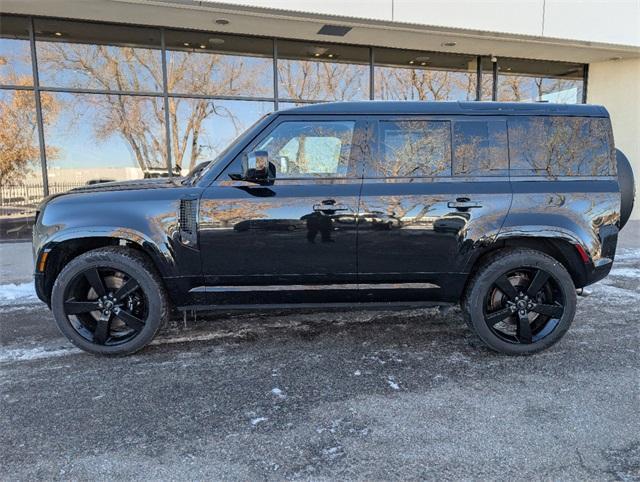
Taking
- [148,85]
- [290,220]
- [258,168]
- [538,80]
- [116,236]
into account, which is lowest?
[116,236]

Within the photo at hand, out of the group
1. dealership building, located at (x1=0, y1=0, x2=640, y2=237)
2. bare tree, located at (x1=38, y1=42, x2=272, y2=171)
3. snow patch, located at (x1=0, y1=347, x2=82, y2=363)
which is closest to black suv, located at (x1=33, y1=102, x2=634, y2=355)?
snow patch, located at (x1=0, y1=347, x2=82, y2=363)

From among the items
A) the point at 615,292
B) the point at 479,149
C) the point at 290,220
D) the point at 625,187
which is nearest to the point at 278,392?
the point at 290,220

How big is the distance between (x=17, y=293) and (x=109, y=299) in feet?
9.96

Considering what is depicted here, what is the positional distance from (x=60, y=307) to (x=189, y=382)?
1.24 metres

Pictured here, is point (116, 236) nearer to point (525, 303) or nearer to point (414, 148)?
point (414, 148)

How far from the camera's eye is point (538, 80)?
37.2 feet

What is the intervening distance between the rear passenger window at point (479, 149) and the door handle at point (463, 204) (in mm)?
223

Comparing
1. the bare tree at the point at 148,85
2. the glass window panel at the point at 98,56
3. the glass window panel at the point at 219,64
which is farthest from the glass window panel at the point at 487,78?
the glass window panel at the point at 98,56

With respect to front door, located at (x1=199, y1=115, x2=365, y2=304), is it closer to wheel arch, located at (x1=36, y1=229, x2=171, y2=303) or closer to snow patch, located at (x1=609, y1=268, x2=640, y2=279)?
wheel arch, located at (x1=36, y1=229, x2=171, y2=303)

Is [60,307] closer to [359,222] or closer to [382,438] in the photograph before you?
[359,222]

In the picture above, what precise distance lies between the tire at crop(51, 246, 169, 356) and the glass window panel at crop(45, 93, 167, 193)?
5.75 meters

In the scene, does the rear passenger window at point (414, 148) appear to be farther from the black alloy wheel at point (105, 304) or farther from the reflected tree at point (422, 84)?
the reflected tree at point (422, 84)

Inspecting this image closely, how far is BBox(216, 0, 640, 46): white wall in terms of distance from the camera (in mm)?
7773

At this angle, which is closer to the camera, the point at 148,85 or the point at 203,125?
the point at 148,85
